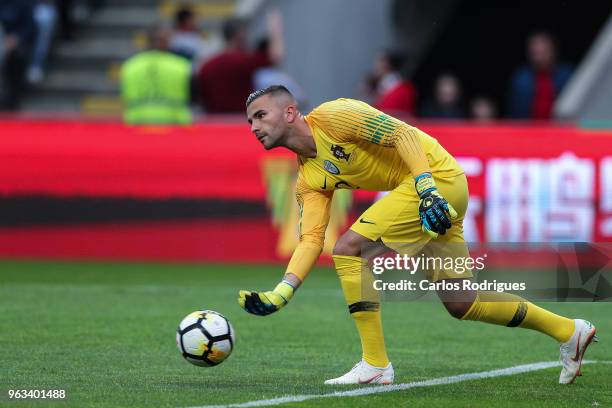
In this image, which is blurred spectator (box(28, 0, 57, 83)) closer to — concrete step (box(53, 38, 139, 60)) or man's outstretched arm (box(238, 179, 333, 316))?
concrete step (box(53, 38, 139, 60))

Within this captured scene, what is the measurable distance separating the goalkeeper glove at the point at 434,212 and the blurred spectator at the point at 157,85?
8.51 metres

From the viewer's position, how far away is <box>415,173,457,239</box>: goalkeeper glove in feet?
24.3

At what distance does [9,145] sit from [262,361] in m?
7.21

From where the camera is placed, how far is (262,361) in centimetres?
884

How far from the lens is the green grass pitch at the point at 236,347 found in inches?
297

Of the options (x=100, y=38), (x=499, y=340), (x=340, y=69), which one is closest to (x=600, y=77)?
(x=340, y=69)

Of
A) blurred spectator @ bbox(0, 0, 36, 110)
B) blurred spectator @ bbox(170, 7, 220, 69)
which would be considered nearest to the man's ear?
blurred spectator @ bbox(170, 7, 220, 69)

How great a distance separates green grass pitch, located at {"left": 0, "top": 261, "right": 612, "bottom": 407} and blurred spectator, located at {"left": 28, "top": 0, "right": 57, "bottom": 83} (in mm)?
6819

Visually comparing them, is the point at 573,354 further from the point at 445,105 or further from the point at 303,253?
the point at 445,105

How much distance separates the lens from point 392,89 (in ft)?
56.9

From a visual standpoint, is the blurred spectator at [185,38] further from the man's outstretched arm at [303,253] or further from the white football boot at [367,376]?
the white football boot at [367,376]

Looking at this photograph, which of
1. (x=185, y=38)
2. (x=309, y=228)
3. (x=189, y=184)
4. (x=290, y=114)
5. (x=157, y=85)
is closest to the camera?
(x=290, y=114)

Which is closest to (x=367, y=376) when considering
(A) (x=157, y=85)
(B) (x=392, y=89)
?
(A) (x=157, y=85)

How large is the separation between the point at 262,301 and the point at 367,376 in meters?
0.84
